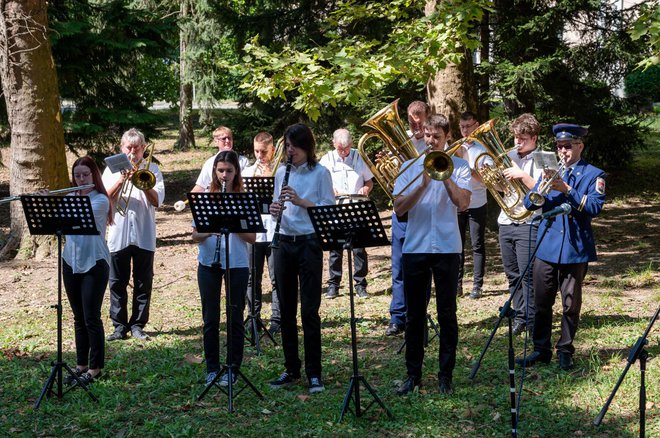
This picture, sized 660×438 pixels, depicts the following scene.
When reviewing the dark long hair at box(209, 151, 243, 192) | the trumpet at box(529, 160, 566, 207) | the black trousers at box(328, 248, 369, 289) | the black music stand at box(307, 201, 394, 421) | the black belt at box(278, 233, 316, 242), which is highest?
Answer: the dark long hair at box(209, 151, 243, 192)

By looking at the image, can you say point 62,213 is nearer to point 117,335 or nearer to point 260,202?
point 260,202

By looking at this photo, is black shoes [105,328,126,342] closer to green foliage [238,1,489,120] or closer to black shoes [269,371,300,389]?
black shoes [269,371,300,389]

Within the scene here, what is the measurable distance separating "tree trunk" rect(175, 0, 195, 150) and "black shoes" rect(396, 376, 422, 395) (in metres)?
21.7

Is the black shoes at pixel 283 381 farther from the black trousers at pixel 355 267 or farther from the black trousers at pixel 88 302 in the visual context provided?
the black trousers at pixel 355 267

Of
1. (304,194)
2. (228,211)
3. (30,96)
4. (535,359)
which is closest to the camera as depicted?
(228,211)

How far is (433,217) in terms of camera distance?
242 inches

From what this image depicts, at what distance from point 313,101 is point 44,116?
4594 millimetres

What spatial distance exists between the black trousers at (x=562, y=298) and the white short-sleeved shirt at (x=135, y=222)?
3.76 m

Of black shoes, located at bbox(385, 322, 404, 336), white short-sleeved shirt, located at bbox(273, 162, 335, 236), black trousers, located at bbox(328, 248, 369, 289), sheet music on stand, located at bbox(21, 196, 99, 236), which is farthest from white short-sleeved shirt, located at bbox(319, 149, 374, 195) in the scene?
sheet music on stand, located at bbox(21, 196, 99, 236)

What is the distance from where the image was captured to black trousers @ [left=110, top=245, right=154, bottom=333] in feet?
26.8

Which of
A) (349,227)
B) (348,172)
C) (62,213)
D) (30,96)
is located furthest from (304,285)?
(30,96)

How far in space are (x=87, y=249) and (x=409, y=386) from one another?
2.81 metres

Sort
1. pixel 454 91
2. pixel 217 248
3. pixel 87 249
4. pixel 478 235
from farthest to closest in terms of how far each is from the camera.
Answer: pixel 454 91
pixel 478 235
pixel 87 249
pixel 217 248

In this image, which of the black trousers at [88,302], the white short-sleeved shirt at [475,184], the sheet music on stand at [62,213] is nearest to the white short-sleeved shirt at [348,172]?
the white short-sleeved shirt at [475,184]
